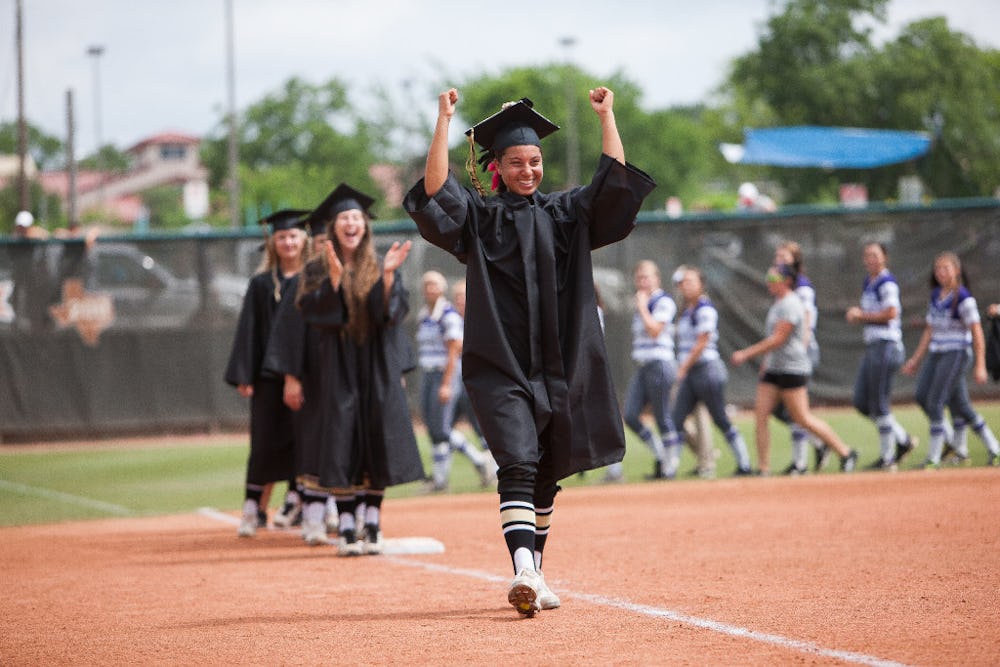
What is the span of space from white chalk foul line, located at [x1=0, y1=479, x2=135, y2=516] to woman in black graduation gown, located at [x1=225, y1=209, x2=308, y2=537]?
2.83 metres

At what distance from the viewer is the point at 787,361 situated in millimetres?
13453

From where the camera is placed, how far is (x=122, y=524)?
38.8 feet

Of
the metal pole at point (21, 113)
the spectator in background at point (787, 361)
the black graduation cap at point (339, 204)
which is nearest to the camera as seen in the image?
the black graduation cap at point (339, 204)

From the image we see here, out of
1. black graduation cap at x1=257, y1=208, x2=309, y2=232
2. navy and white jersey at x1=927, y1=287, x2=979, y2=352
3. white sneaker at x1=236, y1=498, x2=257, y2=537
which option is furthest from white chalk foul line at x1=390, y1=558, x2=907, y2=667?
navy and white jersey at x1=927, y1=287, x2=979, y2=352

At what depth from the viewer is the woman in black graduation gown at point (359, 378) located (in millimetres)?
9086

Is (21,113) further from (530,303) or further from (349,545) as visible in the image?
(530,303)

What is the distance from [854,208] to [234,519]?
11.0 metres

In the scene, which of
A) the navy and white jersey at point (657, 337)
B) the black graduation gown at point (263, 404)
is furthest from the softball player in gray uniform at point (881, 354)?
the black graduation gown at point (263, 404)

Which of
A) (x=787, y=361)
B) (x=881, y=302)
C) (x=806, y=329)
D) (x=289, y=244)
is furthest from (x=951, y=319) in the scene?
(x=289, y=244)

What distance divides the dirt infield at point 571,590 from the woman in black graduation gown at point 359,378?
51 centimetres

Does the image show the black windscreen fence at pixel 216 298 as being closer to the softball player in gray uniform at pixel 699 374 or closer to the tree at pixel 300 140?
the softball player in gray uniform at pixel 699 374

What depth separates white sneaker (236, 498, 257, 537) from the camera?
10.5 m

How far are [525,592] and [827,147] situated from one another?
2122cm

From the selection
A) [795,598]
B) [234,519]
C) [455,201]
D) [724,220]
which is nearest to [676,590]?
[795,598]
